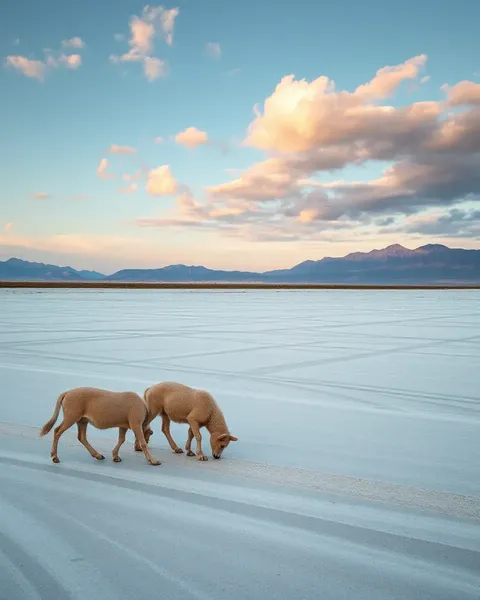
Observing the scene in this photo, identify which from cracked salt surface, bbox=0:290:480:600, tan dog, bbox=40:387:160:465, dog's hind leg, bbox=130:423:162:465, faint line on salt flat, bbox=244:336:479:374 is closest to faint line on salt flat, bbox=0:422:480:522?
cracked salt surface, bbox=0:290:480:600

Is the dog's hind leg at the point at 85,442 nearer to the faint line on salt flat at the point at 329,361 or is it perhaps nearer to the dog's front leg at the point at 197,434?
the dog's front leg at the point at 197,434

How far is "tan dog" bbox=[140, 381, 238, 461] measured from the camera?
4.89 metres

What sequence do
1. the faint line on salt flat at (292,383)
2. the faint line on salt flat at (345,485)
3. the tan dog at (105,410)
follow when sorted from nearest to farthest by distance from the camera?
the faint line on salt flat at (345,485), the tan dog at (105,410), the faint line on salt flat at (292,383)

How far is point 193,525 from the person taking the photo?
3.58 m

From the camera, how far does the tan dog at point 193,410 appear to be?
4.89 m

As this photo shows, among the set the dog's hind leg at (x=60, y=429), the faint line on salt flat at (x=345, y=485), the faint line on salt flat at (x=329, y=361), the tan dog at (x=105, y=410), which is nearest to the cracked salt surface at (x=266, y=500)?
the faint line on salt flat at (x=345, y=485)

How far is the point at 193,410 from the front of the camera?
4.90m

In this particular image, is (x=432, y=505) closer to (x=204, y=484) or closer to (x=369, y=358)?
(x=204, y=484)

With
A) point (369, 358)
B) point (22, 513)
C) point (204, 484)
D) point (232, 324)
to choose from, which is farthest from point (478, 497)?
point (232, 324)

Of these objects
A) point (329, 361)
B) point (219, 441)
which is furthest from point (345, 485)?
point (329, 361)

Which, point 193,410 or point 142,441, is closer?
point 142,441

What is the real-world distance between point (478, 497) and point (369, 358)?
7642 millimetres

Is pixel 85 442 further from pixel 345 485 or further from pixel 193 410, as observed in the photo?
pixel 345 485

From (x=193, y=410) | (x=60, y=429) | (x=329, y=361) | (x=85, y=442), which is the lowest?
(x=329, y=361)
